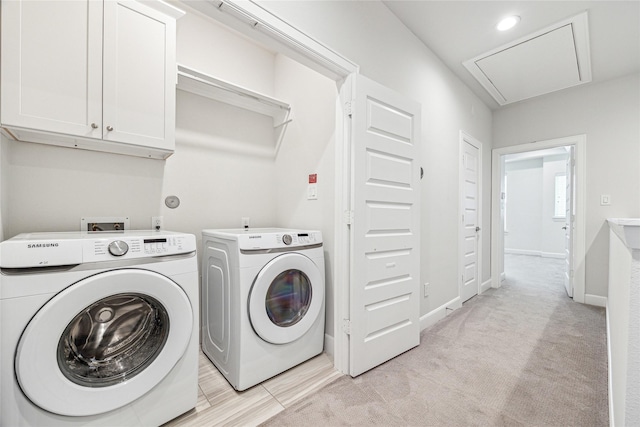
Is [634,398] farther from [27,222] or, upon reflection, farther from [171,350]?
[27,222]

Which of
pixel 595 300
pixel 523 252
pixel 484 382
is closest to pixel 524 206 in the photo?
pixel 523 252

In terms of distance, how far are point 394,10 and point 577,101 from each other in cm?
288

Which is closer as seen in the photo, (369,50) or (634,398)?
(634,398)

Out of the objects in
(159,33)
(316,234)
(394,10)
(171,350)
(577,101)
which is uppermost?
(394,10)

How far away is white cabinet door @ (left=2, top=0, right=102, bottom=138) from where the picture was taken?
4.00 feet

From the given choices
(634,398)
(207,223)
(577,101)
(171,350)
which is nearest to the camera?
(634,398)

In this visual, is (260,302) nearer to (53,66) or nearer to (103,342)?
(103,342)

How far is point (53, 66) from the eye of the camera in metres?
1.32

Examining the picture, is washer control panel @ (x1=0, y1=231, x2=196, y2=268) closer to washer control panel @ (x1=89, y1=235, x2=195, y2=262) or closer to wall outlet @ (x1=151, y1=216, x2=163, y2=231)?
washer control panel @ (x1=89, y1=235, x2=195, y2=262)

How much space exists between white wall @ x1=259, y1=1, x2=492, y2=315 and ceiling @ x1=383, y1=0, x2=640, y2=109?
0.41ft

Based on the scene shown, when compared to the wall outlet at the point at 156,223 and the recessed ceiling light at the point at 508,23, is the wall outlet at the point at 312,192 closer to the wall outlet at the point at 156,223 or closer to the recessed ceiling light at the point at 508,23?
the wall outlet at the point at 156,223

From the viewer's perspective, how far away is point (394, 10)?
7.23 ft

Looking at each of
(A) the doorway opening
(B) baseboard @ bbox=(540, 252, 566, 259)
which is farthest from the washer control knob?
(B) baseboard @ bbox=(540, 252, 566, 259)

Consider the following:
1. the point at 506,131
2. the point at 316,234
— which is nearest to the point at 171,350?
the point at 316,234
